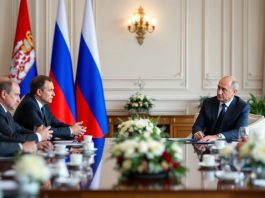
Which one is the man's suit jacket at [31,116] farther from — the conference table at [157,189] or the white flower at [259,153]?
the white flower at [259,153]

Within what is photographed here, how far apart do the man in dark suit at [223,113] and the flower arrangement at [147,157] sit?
234cm

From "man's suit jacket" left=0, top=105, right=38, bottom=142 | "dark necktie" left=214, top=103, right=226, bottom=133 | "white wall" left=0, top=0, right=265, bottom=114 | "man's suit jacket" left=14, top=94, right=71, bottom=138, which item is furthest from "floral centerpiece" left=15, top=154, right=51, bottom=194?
"white wall" left=0, top=0, right=265, bottom=114

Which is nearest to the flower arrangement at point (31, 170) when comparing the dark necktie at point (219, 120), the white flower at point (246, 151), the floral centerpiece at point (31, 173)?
the floral centerpiece at point (31, 173)

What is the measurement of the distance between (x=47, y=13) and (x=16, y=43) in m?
0.81

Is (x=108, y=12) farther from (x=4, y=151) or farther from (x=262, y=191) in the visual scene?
(x=262, y=191)

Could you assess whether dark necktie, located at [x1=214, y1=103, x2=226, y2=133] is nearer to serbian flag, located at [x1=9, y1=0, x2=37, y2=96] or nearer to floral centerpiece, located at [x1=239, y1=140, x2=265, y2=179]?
floral centerpiece, located at [x1=239, y1=140, x2=265, y2=179]

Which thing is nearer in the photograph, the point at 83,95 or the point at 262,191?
the point at 262,191

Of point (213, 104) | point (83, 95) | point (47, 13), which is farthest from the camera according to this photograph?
point (47, 13)

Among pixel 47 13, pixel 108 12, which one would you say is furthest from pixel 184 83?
pixel 47 13

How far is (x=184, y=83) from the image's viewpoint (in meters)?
→ 7.73

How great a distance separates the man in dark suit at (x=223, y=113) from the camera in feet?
15.7

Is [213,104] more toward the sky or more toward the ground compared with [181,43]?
more toward the ground

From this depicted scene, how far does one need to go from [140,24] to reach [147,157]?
214 inches

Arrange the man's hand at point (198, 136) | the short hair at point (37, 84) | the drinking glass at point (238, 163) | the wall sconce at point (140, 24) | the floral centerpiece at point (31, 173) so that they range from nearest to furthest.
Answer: the floral centerpiece at point (31, 173) < the drinking glass at point (238, 163) < the man's hand at point (198, 136) < the short hair at point (37, 84) < the wall sconce at point (140, 24)
